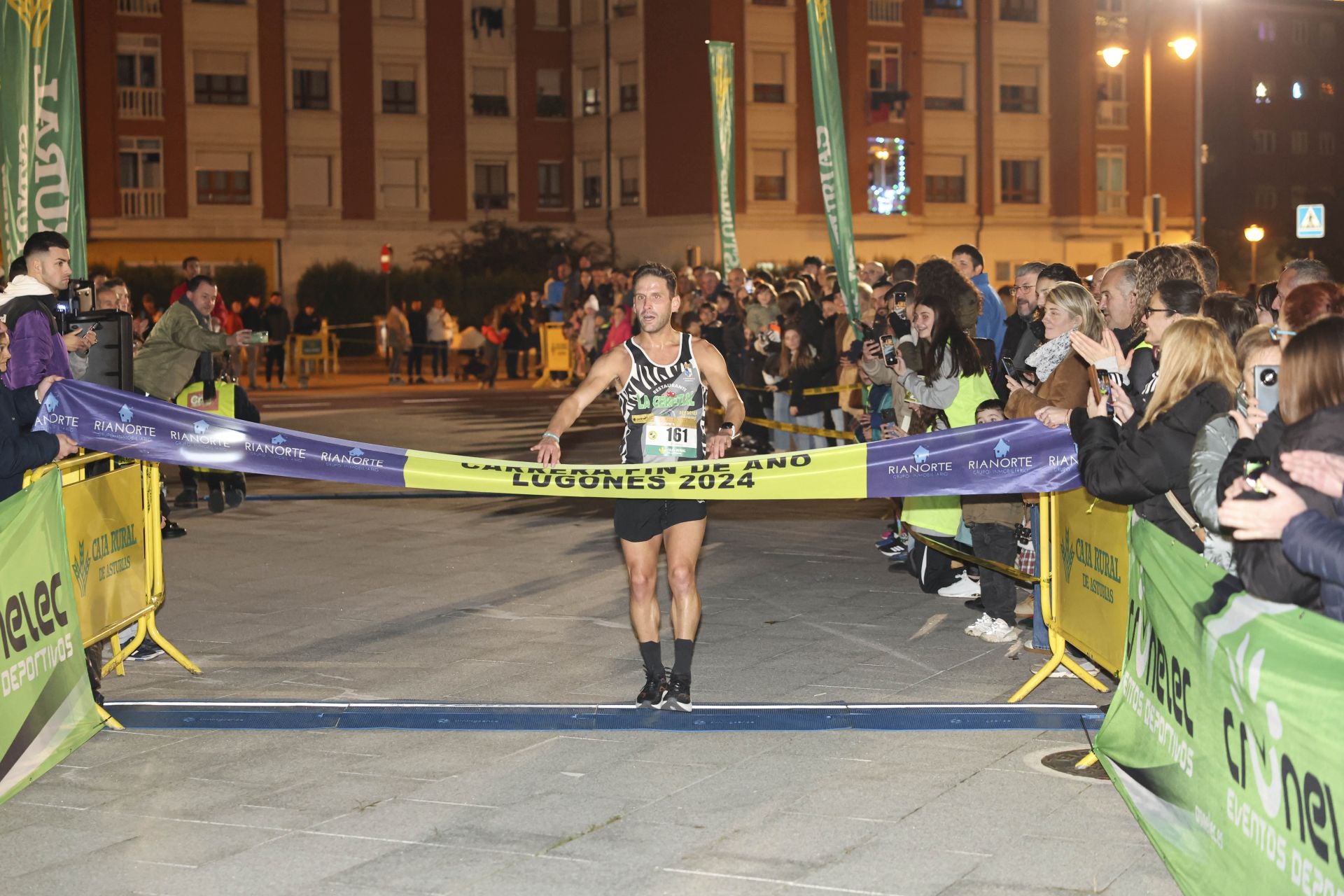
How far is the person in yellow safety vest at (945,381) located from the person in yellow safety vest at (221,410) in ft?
17.5

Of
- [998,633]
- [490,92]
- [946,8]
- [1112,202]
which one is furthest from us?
[1112,202]

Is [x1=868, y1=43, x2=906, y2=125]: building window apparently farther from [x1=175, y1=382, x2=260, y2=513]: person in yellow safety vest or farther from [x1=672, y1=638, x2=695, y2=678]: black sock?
[x1=672, y1=638, x2=695, y2=678]: black sock

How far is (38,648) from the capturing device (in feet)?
20.9

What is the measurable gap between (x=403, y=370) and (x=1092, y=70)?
30.6m

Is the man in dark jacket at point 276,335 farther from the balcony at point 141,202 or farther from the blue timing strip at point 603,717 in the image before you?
the blue timing strip at point 603,717

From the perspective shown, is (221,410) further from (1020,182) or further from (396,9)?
(1020,182)

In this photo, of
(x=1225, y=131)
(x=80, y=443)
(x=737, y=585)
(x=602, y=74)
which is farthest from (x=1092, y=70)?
(x=80, y=443)

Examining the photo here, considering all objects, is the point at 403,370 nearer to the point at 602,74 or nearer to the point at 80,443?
the point at 602,74

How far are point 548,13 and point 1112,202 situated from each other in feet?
72.9

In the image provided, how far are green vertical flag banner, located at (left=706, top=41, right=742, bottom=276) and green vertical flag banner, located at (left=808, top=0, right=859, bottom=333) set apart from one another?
5.55 metres

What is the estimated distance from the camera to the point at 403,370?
40.4 meters

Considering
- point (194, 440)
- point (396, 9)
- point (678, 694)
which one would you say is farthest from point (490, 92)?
point (678, 694)

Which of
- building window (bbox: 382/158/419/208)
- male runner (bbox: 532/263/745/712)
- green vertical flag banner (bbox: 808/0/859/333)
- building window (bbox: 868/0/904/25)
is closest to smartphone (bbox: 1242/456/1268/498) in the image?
male runner (bbox: 532/263/745/712)

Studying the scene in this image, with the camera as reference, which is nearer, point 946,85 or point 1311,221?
point 1311,221
